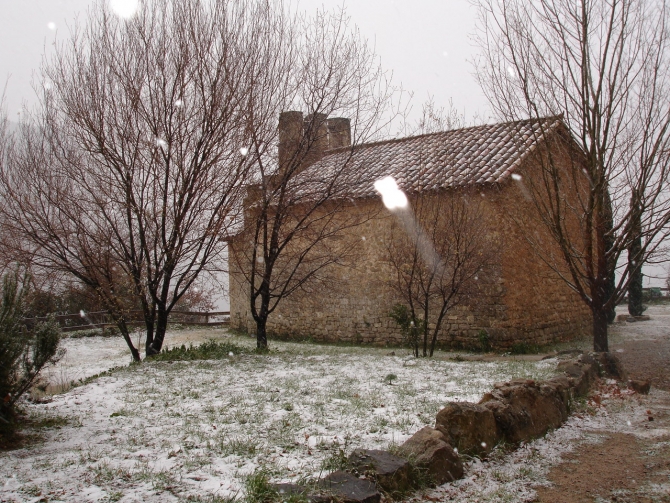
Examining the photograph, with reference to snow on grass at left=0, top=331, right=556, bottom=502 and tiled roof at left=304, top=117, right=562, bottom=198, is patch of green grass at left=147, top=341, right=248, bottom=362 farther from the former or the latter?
tiled roof at left=304, top=117, right=562, bottom=198

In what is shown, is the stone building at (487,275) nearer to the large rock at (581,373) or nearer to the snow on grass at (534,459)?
the large rock at (581,373)

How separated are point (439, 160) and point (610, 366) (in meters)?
8.09

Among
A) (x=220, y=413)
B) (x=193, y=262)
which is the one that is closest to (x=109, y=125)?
(x=193, y=262)

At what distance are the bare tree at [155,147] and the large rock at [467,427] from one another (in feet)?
21.9

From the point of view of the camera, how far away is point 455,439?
4688mm

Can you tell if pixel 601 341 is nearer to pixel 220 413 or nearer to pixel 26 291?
pixel 220 413

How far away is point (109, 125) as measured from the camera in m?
10.2

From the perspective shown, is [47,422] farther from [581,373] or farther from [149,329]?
[581,373]

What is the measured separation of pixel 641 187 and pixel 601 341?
291 centimetres

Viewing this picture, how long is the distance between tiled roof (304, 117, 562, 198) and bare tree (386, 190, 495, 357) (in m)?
0.62

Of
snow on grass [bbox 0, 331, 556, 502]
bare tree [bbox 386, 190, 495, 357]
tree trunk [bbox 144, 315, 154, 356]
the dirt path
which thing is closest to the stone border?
snow on grass [bbox 0, 331, 556, 502]

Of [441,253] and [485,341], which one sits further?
[485,341]

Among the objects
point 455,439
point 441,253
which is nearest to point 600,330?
point 441,253

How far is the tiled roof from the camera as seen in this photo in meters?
13.1
